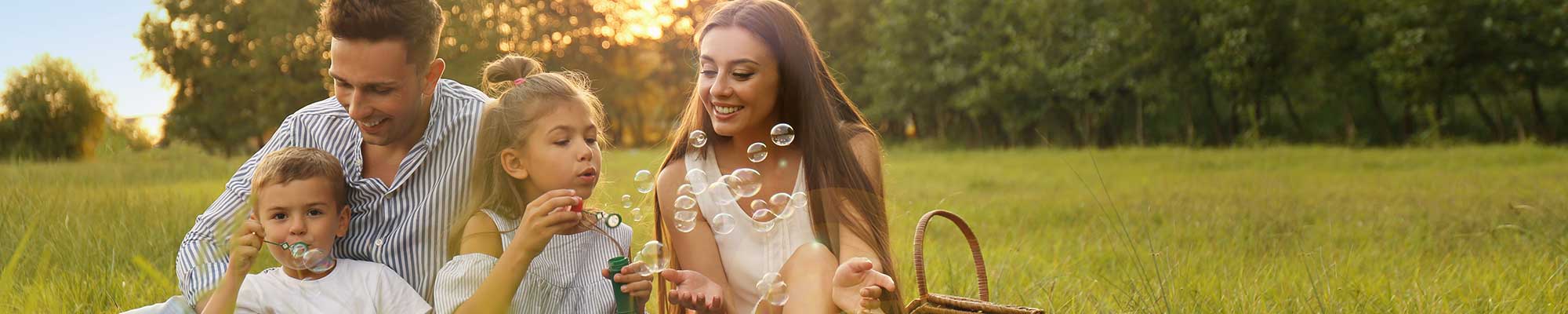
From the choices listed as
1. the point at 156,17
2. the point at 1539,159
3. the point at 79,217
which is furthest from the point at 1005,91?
the point at 79,217

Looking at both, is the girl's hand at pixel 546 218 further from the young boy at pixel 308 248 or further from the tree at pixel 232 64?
the tree at pixel 232 64

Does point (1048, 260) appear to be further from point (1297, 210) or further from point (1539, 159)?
point (1539, 159)

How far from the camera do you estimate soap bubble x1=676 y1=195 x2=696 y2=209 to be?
306cm

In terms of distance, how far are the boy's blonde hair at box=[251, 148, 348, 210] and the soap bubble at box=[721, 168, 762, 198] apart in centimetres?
102

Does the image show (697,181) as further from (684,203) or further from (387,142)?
(387,142)

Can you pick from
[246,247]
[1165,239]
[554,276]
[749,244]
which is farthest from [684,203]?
[1165,239]

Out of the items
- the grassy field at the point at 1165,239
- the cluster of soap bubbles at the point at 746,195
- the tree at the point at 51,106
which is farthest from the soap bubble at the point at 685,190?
the tree at the point at 51,106

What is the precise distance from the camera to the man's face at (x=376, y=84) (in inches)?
115

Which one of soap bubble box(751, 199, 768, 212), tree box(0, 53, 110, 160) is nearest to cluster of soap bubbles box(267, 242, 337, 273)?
soap bubble box(751, 199, 768, 212)

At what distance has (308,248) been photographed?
2746 millimetres

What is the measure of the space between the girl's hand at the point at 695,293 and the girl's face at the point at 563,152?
307 millimetres

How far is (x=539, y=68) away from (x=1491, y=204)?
23.6 ft

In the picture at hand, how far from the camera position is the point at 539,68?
334 cm

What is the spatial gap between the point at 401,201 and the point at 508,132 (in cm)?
47
